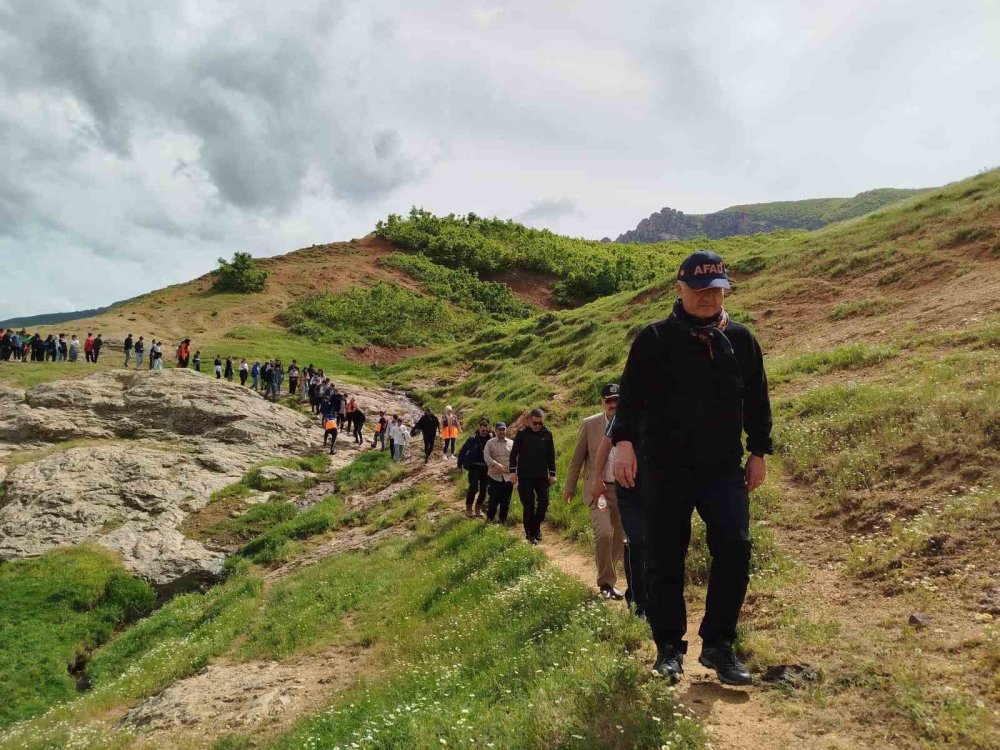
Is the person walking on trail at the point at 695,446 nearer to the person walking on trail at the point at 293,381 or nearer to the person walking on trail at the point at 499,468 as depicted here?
the person walking on trail at the point at 499,468

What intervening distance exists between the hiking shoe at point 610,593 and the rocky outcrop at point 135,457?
13.3 meters

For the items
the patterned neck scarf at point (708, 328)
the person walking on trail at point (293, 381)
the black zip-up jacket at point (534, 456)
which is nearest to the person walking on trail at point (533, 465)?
the black zip-up jacket at point (534, 456)

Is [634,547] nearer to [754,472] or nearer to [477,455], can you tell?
[754,472]

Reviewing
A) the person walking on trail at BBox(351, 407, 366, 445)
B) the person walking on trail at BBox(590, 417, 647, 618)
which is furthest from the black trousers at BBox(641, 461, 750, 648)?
the person walking on trail at BBox(351, 407, 366, 445)

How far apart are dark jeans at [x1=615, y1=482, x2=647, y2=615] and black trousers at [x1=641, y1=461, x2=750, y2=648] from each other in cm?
135

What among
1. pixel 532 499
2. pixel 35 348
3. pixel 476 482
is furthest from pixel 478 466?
pixel 35 348

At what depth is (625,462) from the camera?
3809mm

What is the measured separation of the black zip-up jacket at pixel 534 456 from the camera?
9.57 metres

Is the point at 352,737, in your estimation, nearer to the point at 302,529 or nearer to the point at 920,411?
the point at 920,411

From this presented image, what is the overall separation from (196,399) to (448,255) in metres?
49.4

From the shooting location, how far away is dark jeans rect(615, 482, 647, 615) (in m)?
5.27

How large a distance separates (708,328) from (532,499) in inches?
252

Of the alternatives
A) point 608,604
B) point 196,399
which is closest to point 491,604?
point 608,604

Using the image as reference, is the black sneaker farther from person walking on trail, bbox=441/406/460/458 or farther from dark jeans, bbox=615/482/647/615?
person walking on trail, bbox=441/406/460/458
